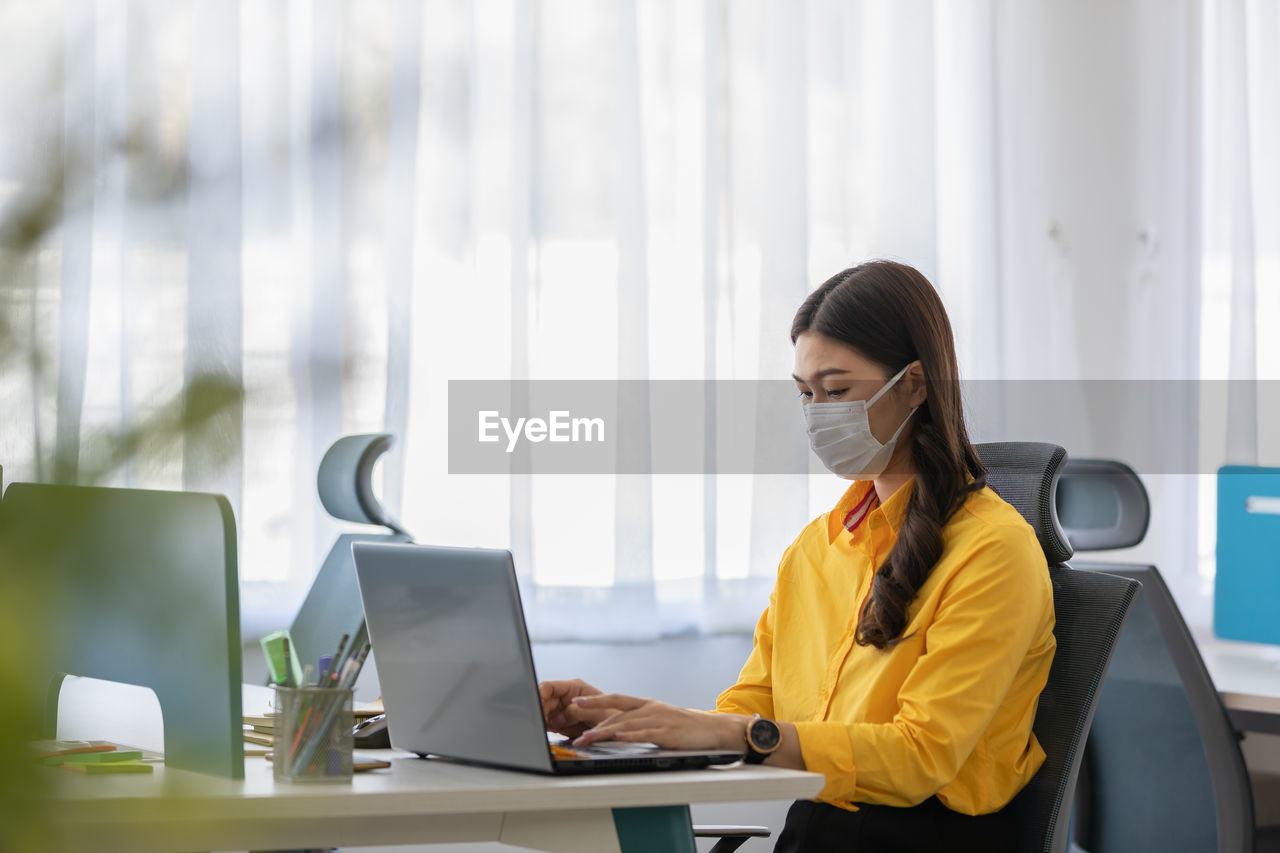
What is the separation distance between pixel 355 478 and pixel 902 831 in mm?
1183

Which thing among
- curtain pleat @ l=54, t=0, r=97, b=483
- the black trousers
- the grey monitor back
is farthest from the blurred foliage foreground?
the grey monitor back

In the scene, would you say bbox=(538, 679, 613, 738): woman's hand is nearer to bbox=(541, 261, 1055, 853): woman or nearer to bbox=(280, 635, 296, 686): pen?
bbox=(541, 261, 1055, 853): woman

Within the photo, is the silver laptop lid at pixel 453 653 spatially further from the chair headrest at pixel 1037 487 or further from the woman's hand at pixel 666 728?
the chair headrest at pixel 1037 487

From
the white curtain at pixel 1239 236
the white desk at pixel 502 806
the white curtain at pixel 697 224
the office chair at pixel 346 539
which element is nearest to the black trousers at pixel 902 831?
the white desk at pixel 502 806

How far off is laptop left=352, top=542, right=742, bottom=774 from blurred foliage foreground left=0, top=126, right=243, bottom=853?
863 mm

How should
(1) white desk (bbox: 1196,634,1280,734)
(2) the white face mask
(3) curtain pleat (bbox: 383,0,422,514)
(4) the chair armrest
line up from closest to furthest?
(4) the chair armrest
(2) the white face mask
(1) white desk (bbox: 1196,634,1280,734)
(3) curtain pleat (bbox: 383,0,422,514)

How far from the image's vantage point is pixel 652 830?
1.09 meters

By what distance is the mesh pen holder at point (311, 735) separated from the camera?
42.3 inches

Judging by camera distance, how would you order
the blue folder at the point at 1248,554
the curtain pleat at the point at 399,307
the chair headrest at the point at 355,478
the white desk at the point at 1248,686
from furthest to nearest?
the curtain pleat at the point at 399,307, the blue folder at the point at 1248,554, the chair headrest at the point at 355,478, the white desk at the point at 1248,686

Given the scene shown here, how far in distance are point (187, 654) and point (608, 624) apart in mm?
1652

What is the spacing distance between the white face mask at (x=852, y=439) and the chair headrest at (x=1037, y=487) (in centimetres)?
15

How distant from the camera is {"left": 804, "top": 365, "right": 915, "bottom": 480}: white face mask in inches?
62.1

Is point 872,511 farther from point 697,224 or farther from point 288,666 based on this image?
point 697,224

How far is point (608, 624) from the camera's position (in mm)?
2688
